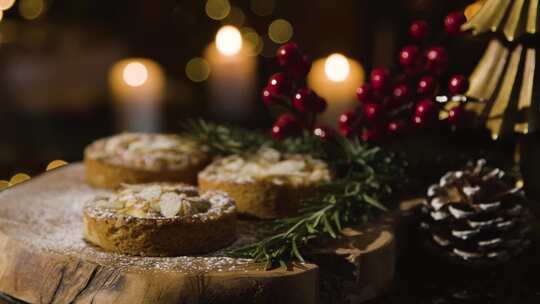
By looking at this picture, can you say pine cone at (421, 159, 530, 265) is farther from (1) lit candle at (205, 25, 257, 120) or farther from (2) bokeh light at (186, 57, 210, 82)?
(2) bokeh light at (186, 57, 210, 82)

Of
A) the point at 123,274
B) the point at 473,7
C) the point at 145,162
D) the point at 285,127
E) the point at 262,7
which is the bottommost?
the point at 123,274

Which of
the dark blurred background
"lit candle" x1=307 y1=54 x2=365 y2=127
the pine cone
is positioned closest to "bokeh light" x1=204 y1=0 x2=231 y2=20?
the dark blurred background

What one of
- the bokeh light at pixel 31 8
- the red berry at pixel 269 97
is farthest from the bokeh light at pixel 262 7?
the red berry at pixel 269 97

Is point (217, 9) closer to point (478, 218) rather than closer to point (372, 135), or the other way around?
point (372, 135)

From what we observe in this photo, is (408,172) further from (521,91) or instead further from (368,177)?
(521,91)

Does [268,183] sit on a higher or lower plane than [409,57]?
lower

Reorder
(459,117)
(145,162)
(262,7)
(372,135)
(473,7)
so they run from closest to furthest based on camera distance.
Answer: (459,117)
(372,135)
(145,162)
(473,7)
(262,7)

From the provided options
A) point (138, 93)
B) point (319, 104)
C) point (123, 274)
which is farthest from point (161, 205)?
point (138, 93)
